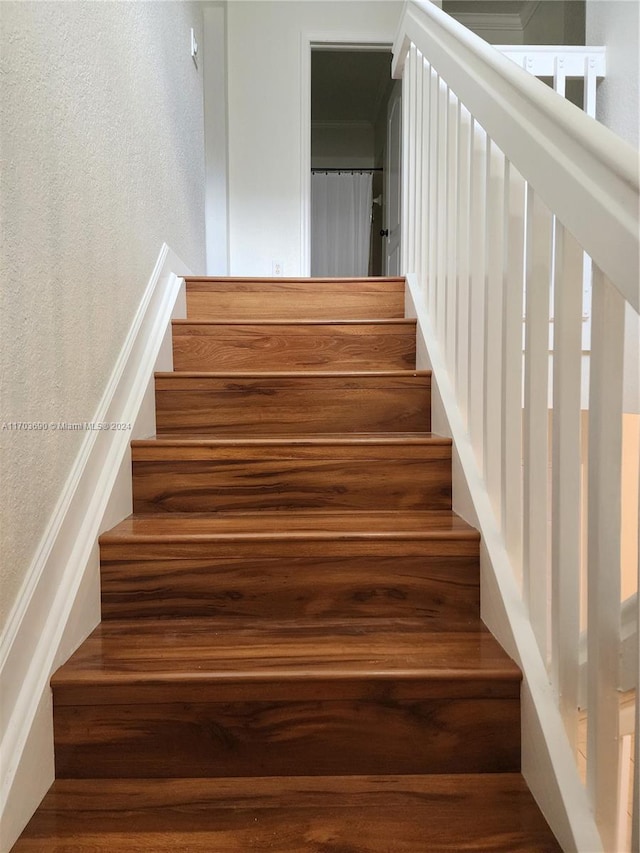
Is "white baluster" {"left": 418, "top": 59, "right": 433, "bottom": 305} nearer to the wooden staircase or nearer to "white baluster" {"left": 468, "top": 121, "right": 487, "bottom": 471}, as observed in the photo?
"white baluster" {"left": 468, "top": 121, "right": 487, "bottom": 471}

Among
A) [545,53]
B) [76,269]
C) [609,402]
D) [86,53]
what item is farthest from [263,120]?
[609,402]

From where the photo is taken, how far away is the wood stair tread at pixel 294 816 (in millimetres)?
824

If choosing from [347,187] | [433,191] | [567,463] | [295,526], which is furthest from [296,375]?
[347,187]

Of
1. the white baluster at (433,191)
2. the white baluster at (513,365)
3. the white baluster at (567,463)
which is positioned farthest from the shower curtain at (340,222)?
the white baluster at (567,463)

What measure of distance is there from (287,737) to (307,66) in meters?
4.02

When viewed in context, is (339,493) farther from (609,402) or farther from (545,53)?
(545,53)

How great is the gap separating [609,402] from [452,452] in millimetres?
705

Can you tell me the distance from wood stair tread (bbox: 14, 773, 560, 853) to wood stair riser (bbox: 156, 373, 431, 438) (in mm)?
946

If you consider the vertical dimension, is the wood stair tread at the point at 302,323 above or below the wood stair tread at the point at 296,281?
below

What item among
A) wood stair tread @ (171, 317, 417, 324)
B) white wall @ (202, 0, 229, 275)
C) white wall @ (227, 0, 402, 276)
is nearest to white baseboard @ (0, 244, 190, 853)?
wood stair tread @ (171, 317, 417, 324)

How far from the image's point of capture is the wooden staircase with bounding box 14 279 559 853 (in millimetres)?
876

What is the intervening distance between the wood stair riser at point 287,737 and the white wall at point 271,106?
10.9 ft

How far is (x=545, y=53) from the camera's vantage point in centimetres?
238

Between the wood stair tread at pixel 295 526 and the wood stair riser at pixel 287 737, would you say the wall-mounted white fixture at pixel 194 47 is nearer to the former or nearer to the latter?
the wood stair tread at pixel 295 526
